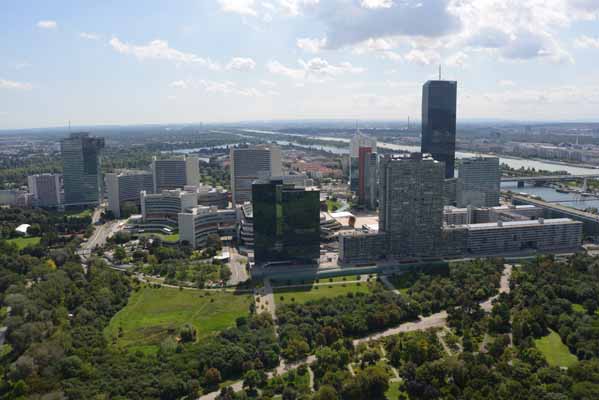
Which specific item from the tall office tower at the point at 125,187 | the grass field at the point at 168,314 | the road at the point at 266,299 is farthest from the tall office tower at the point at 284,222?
the tall office tower at the point at 125,187

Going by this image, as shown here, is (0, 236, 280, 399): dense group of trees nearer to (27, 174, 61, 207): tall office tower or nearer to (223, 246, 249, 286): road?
(223, 246, 249, 286): road

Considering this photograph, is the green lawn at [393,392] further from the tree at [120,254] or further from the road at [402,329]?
the tree at [120,254]

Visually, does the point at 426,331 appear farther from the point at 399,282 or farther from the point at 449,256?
the point at 449,256

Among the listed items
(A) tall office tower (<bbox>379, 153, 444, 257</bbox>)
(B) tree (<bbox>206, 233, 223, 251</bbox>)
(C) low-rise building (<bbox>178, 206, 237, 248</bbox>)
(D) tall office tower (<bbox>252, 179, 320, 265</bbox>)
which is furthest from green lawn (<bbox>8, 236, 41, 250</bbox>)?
(A) tall office tower (<bbox>379, 153, 444, 257</bbox>)

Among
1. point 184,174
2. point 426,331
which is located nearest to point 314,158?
point 184,174

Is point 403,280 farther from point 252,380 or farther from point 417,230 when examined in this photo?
point 252,380

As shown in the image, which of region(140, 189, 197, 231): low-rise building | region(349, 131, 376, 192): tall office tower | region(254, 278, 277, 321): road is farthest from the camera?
region(349, 131, 376, 192): tall office tower

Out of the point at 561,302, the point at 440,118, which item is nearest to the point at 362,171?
the point at 440,118
